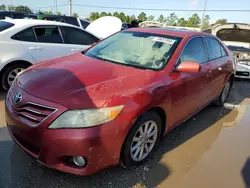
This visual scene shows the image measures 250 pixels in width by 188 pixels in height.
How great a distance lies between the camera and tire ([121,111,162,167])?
2.75 m

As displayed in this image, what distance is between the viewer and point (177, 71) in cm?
340

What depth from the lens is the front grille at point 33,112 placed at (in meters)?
2.44

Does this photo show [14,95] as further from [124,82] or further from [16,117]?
[124,82]

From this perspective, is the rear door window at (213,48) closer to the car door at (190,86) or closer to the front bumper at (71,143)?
the car door at (190,86)

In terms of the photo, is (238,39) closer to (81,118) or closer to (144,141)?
(144,141)

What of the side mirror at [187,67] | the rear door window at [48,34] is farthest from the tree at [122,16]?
the side mirror at [187,67]

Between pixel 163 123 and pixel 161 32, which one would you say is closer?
pixel 163 123

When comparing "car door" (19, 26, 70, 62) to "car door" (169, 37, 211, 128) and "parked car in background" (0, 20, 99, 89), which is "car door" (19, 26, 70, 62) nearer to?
"parked car in background" (0, 20, 99, 89)

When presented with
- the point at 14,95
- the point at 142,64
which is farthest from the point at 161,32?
the point at 14,95

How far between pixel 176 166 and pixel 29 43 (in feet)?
12.2

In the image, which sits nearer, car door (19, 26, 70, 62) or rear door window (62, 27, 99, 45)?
car door (19, 26, 70, 62)

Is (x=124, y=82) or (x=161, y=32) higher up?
(x=161, y=32)

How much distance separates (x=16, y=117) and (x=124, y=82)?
45.7 inches

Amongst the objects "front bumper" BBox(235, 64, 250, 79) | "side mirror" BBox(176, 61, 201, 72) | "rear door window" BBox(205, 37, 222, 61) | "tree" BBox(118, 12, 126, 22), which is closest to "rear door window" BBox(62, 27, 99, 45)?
"rear door window" BBox(205, 37, 222, 61)
